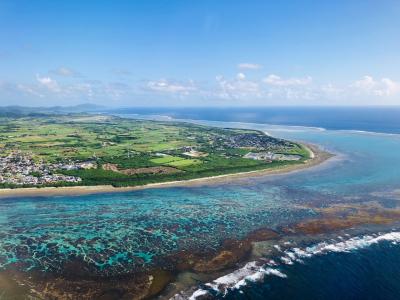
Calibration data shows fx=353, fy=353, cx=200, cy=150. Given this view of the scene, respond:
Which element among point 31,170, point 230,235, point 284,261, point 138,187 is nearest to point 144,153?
point 31,170

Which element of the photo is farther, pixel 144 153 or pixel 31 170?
pixel 144 153

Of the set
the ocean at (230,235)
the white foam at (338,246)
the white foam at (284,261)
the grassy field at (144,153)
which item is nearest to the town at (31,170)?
the grassy field at (144,153)

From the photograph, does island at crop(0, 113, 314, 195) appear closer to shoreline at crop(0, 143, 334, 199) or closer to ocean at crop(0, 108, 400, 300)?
shoreline at crop(0, 143, 334, 199)

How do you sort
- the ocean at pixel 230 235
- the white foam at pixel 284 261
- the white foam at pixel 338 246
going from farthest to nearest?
the white foam at pixel 338 246
the ocean at pixel 230 235
the white foam at pixel 284 261

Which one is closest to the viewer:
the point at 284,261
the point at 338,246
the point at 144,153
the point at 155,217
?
the point at 284,261

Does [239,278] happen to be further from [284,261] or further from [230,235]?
[230,235]

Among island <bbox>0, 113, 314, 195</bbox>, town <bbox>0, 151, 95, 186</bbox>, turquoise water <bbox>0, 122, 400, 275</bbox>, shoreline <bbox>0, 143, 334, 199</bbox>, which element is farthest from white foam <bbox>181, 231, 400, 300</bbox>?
town <bbox>0, 151, 95, 186</bbox>

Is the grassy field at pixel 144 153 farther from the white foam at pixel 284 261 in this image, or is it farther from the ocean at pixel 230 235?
the white foam at pixel 284 261
